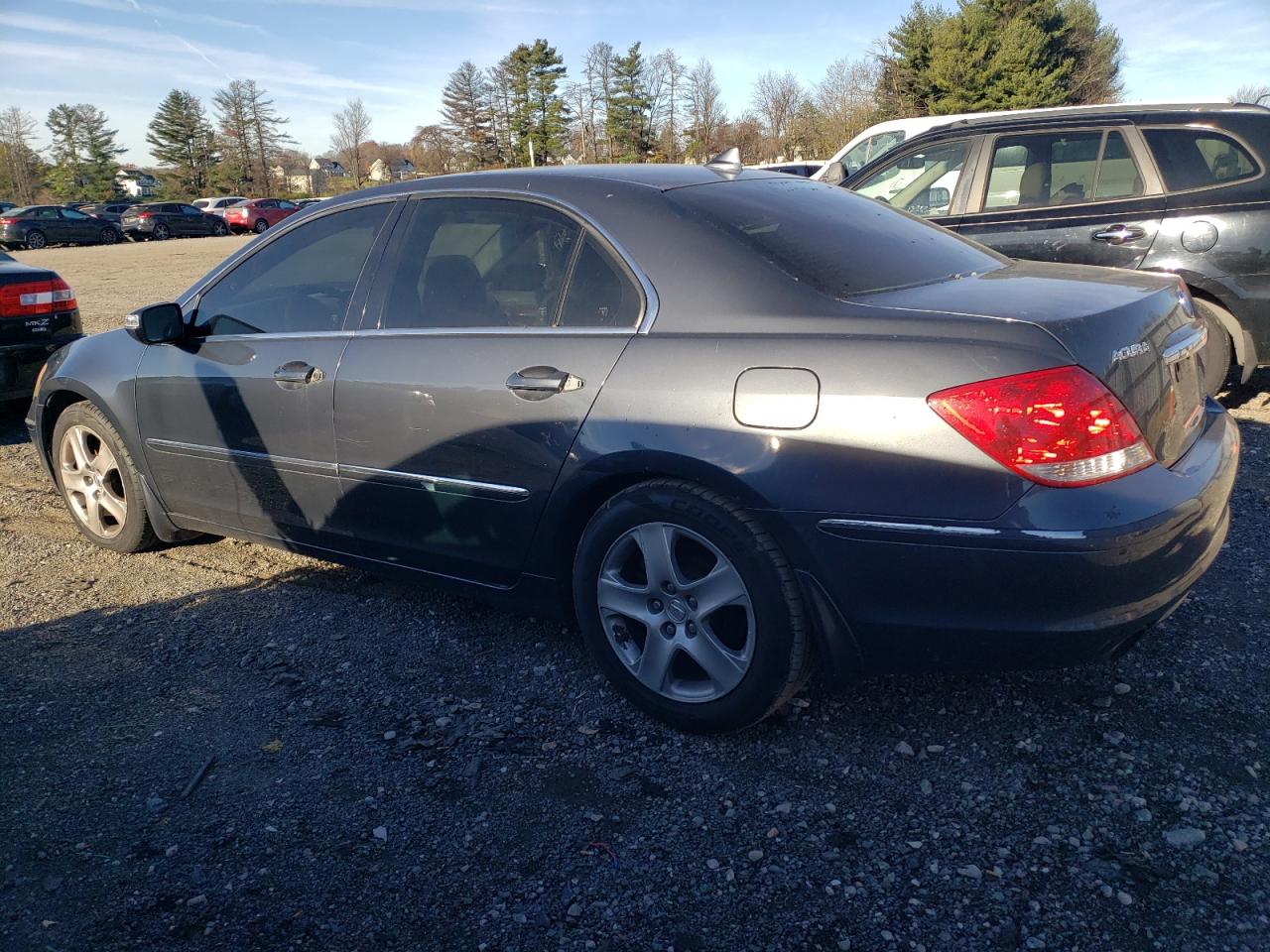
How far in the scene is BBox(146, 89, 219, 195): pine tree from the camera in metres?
75.3

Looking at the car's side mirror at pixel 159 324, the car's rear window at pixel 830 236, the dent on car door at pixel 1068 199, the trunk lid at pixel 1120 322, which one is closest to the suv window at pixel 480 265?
the car's rear window at pixel 830 236

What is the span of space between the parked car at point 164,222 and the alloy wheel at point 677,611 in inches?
1765

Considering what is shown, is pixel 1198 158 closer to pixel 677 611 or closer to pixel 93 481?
pixel 677 611

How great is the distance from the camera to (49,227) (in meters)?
38.2

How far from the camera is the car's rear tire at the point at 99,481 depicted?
179 inches

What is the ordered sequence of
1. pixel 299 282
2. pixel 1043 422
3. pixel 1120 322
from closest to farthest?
pixel 1043 422 < pixel 1120 322 < pixel 299 282

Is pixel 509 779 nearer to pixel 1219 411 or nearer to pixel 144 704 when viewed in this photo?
pixel 144 704

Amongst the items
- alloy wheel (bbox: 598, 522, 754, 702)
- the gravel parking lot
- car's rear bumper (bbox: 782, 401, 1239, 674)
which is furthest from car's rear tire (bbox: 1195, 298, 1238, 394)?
alloy wheel (bbox: 598, 522, 754, 702)

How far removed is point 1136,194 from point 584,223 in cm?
429

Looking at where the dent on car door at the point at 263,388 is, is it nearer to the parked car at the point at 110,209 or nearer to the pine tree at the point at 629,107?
the parked car at the point at 110,209

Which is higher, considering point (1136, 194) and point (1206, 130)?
point (1206, 130)

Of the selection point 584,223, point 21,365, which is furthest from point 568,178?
point 21,365

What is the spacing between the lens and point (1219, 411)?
3.17 meters

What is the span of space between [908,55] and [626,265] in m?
45.2
